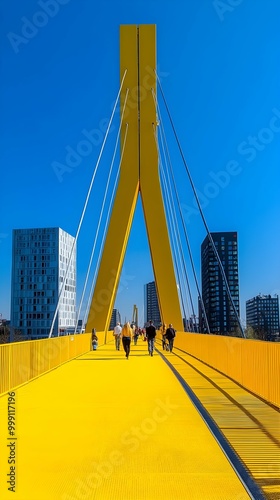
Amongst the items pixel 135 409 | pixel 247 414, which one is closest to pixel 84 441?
pixel 135 409

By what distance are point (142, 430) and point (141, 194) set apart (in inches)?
978

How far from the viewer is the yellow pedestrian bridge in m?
4.53

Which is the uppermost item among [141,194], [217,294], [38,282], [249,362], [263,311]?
[141,194]

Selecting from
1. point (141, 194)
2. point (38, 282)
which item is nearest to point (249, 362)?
point (141, 194)

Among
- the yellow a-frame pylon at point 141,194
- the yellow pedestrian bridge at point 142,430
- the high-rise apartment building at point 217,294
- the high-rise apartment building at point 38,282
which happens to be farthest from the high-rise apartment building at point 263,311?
the yellow pedestrian bridge at point 142,430

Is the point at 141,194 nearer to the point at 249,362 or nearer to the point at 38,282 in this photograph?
the point at 249,362

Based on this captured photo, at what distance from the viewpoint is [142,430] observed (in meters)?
6.60

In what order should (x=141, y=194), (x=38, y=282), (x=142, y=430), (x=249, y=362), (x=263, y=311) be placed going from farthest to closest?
(x=263, y=311), (x=38, y=282), (x=141, y=194), (x=249, y=362), (x=142, y=430)

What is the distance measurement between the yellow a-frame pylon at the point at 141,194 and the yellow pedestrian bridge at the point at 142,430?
55.9 ft

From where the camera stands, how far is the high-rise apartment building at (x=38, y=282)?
Answer: 309 ft

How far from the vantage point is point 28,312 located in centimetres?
9506

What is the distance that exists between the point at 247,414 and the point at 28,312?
295ft

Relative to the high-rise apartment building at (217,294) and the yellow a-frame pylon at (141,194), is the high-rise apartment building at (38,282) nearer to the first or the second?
the high-rise apartment building at (217,294)

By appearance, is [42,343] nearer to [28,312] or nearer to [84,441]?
[84,441]
